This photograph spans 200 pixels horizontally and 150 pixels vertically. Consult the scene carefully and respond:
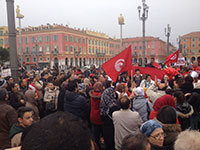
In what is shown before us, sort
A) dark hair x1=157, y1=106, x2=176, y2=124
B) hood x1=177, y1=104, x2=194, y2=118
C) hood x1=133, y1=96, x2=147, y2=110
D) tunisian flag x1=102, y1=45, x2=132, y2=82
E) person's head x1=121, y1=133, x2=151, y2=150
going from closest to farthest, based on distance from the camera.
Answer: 1. person's head x1=121, y1=133, x2=151, y2=150
2. dark hair x1=157, y1=106, x2=176, y2=124
3. hood x1=177, y1=104, x2=194, y2=118
4. hood x1=133, y1=96, x2=147, y2=110
5. tunisian flag x1=102, y1=45, x2=132, y2=82

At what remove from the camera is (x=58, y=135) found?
2.49 feet

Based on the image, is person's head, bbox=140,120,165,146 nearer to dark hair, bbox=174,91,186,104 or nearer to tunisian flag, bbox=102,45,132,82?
dark hair, bbox=174,91,186,104

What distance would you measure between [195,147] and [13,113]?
2.62m

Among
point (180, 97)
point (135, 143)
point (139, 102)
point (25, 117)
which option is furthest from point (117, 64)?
point (135, 143)

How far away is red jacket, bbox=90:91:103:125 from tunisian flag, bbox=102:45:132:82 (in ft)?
3.88

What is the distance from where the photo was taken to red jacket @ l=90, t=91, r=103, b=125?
12.6 feet

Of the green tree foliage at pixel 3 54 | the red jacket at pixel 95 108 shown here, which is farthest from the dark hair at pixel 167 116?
the green tree foliage at pixel 3 54

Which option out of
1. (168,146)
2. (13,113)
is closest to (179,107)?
(168,146)

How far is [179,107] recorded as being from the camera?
3.34 meters

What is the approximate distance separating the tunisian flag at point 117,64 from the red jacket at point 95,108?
46.6 inches

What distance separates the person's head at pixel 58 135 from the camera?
0.75m

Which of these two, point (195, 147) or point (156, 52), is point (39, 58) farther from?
point (195, 147)

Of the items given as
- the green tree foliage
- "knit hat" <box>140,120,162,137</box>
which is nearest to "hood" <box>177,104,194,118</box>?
"knit hat" <box>140,120,162,137</box>

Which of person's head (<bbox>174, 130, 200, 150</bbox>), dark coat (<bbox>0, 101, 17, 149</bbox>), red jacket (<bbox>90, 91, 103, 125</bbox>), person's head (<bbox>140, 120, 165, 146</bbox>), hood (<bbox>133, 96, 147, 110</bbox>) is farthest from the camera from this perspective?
red jacket (<bbox>90, 91, 103, 125</bbox>)
